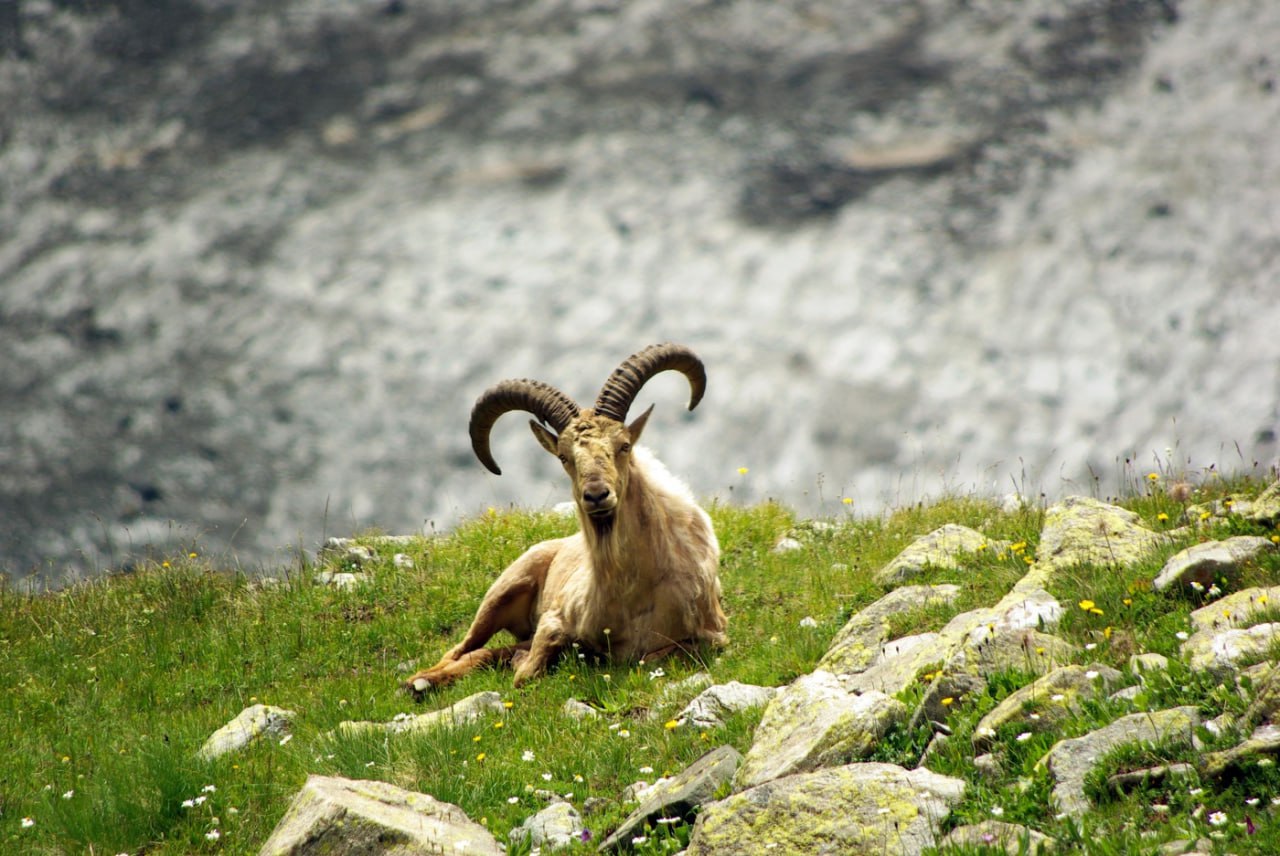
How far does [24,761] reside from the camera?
9.49 metres

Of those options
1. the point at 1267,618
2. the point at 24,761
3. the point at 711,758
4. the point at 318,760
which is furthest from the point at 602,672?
the point at 1267,618

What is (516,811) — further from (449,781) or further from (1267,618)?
(1267,618)

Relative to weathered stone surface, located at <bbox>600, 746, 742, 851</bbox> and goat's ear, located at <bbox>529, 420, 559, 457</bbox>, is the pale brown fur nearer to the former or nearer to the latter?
goat's ear, located at <bbox>529, 420, 559, 457</bbox>

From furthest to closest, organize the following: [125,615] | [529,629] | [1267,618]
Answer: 1. [125,615]
2. [529,629]
3. [1267,618]

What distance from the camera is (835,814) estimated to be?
4.97 metres

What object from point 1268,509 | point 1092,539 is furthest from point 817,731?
point 1268,509

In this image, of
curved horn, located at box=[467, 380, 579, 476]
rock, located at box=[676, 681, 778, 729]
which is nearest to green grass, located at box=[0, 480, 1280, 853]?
rock, located at box=[676, 681, 778, 729]

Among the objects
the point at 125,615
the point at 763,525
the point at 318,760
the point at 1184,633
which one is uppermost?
the point at 1184,633

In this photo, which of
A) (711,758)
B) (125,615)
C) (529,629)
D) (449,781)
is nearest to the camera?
(711,758)

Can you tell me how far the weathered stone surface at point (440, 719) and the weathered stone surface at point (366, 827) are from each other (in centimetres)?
158

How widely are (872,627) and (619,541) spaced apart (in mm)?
2816

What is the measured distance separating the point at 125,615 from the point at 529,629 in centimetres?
520

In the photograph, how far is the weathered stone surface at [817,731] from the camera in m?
5.66

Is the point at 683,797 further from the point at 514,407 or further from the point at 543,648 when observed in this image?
the point at 514,407
